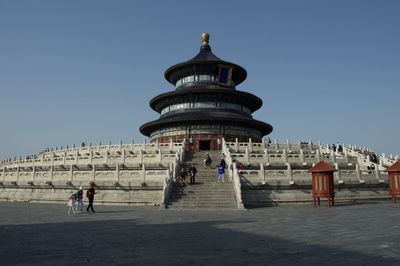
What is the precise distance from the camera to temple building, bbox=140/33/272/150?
45.8 meters

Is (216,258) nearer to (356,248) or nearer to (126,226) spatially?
(356,248)

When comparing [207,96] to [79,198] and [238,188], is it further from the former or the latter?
[79,198]

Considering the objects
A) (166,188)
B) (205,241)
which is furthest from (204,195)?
(205,241)

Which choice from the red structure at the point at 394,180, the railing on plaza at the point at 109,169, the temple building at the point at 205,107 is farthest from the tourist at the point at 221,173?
the temple building at the point at 205,107

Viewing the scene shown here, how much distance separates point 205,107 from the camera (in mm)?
48594

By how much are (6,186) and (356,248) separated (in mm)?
27823

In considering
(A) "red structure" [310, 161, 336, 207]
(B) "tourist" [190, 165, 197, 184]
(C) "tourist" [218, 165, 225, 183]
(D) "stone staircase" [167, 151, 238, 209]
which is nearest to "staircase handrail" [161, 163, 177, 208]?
(D) "stone staircase" [167, 151, 238, 209]

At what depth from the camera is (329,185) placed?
20672 millimetres

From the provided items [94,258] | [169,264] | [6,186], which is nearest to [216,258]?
[169,264]

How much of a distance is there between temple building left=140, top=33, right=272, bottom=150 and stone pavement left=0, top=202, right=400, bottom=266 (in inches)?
1224

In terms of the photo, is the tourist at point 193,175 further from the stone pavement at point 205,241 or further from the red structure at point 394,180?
the red structure at point 394,180

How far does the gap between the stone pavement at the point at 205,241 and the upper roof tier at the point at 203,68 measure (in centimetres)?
3868

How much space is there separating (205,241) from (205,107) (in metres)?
39.3

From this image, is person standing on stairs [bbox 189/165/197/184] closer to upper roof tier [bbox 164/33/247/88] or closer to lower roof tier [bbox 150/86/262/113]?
lower roof tier [bbox 150/86/262/113]
